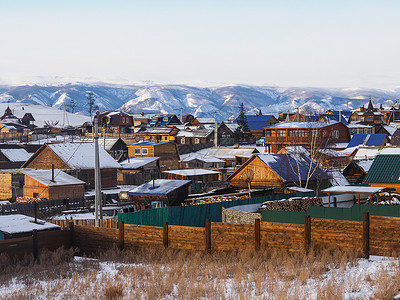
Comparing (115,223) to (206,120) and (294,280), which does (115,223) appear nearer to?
(294,280)

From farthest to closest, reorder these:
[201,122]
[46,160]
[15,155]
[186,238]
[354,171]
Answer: [201,122] → [15,155] → [46,160] → [354,171] → [186,238]

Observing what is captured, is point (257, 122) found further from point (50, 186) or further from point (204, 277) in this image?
point (204, 277)

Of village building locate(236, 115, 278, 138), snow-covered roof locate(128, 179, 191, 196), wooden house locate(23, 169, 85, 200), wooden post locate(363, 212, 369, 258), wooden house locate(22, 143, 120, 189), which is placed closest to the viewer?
wooden post locate(363, 212, 369, 258)

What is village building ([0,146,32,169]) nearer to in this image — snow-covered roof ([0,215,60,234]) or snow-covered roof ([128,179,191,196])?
snow-covered roof ([128,179,191,196])

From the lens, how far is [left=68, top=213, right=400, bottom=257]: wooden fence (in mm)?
19500

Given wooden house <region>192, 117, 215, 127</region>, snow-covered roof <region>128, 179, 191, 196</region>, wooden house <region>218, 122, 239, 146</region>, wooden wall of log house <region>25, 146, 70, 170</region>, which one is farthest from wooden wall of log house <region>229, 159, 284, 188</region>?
wooden house <region>192, 117, 215, 127</region>

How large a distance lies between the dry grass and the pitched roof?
3684 cm

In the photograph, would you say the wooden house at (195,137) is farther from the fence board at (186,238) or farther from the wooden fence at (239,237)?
the fence board at (186,238)

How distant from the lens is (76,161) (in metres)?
59.8

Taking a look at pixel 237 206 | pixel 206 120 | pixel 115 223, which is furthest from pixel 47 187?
pixel 206 120

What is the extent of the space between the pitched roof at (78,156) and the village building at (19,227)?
30365 mm

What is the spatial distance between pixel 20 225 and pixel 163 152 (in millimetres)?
53756

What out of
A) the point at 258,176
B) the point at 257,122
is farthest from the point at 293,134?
the point at 257,122

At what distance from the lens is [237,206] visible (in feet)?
107
